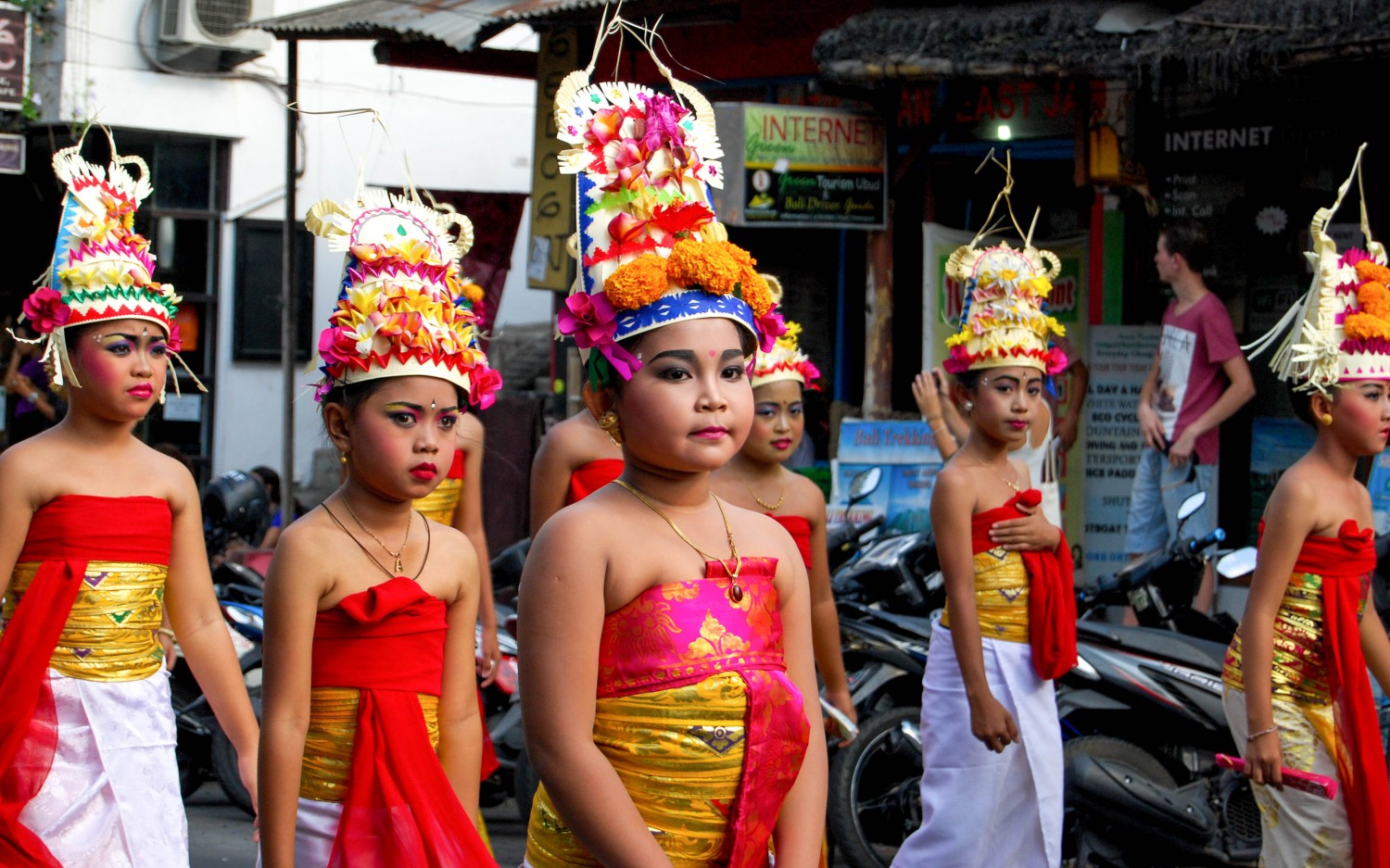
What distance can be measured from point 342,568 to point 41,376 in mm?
12891

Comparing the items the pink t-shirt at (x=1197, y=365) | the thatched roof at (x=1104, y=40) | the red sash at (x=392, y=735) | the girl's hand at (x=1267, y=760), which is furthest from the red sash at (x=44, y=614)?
the pink t-shirt at (x=1197, y=365)

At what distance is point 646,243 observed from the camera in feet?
10.6

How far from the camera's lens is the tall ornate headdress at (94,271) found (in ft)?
16.5

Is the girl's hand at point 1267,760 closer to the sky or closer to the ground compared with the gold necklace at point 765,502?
closer to the ground

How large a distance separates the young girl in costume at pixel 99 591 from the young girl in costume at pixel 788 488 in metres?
1.77

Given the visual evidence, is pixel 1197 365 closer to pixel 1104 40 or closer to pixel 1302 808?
pixel 1104 40

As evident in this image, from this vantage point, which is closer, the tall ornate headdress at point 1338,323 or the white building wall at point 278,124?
the tall ornate headdress at point 1338,323

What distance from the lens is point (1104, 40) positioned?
8.91 m

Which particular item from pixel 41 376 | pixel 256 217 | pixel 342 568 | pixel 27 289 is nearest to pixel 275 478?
pixel 41 376

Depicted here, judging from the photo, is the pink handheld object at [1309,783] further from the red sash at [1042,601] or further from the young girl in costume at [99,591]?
the young girl in costume at [99,591]

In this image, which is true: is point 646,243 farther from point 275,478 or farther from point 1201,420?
point 275,478

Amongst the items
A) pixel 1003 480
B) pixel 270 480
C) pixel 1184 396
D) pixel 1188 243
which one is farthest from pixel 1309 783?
pixel 270 480

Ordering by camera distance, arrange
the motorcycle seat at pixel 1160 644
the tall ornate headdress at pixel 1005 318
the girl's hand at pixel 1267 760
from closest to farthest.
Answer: the girl's hand at pixel 1267 760 → the tall ornate headdress at pixel 1005 318 → the motorcycle seat at pixel 1160 644

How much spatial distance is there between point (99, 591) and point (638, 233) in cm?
239
